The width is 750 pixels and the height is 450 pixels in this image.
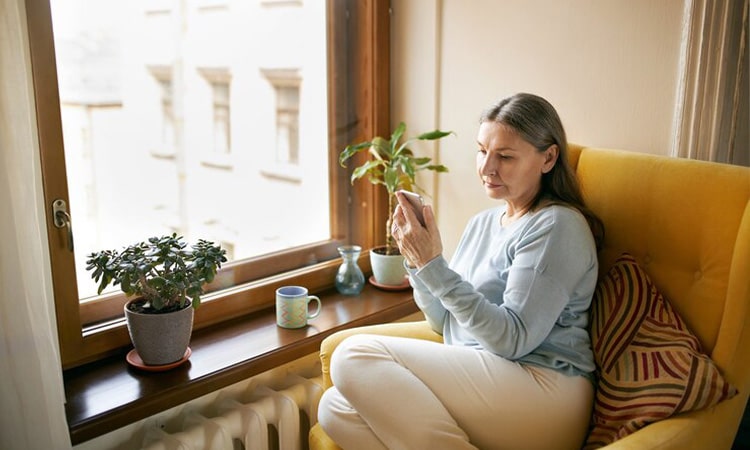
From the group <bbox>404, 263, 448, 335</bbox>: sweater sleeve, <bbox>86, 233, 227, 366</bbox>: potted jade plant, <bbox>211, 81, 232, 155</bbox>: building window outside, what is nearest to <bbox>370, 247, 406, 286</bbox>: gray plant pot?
<bbox>404, 263, 448, 335</bbox>: sweater sleeve

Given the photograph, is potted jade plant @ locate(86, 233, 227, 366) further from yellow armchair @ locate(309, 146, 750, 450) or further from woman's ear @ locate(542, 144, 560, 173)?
woman's ear @ locate(542, 144, 560, 173)

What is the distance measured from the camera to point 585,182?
173 cm

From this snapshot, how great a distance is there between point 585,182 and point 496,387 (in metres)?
0.60

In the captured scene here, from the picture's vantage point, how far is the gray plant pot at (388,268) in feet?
7.47

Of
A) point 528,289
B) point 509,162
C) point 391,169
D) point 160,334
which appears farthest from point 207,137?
point 528,289

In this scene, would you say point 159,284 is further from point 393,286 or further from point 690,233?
point 690,233

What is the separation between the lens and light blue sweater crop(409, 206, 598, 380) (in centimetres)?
146

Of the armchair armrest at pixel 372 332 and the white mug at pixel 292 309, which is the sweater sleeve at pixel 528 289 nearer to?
the armchair armrest at pixel 372 332

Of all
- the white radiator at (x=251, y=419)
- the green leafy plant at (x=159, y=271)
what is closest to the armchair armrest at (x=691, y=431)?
the white radiator at (x=251, y=419)

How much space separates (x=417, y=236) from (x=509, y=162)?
11.2 inches

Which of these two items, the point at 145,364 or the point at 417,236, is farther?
the point at 145,364

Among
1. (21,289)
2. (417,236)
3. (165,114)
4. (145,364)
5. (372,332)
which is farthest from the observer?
(165,114)

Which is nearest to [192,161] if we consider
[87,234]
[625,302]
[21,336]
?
[87,234]

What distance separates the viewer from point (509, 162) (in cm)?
159
